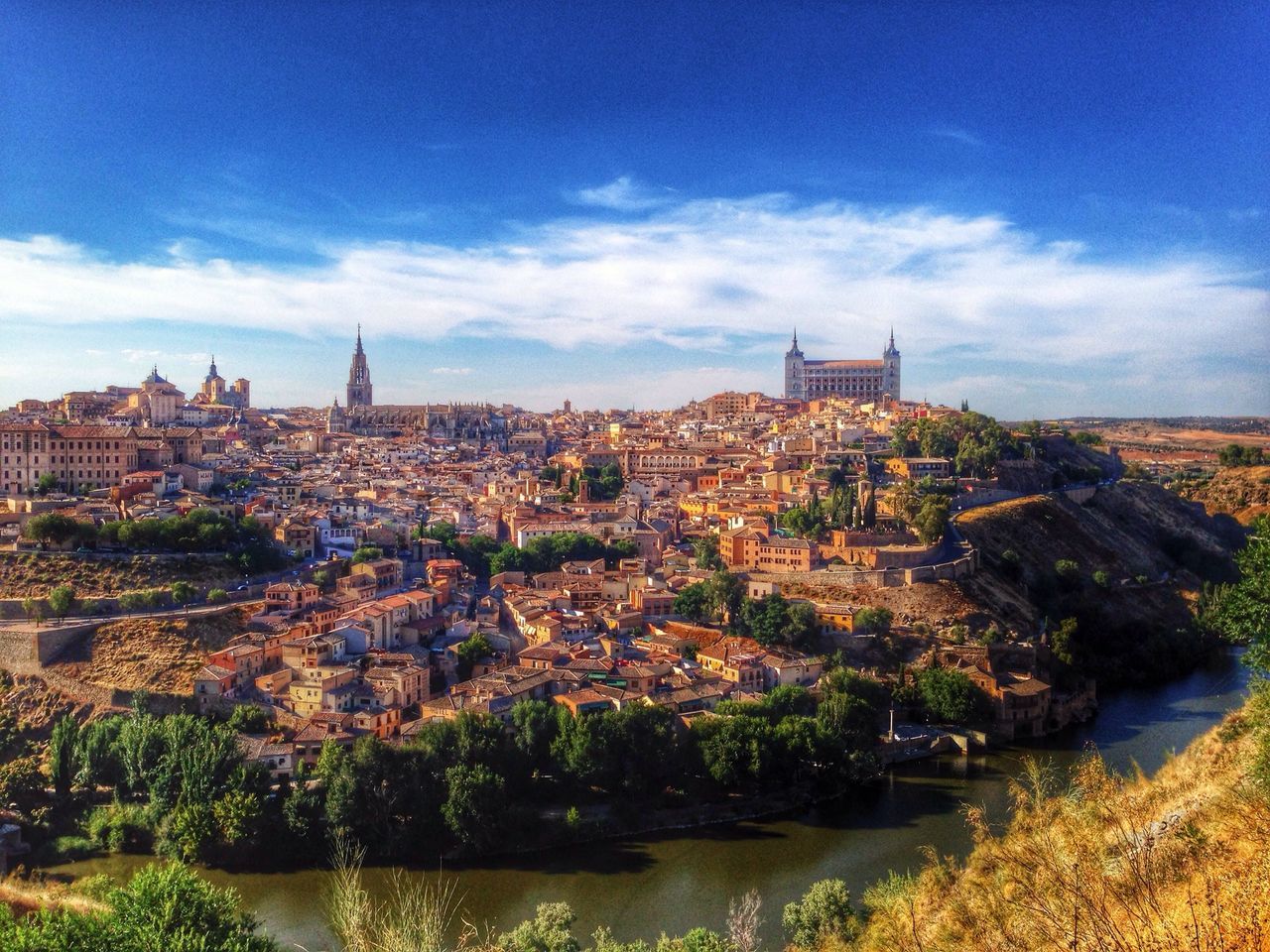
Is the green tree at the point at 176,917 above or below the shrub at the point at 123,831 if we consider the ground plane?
above

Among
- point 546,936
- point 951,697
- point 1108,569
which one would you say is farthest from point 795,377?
point 546,936

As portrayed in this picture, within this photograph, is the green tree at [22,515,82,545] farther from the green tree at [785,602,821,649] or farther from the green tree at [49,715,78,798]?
the green tree at [785,602,821,649]

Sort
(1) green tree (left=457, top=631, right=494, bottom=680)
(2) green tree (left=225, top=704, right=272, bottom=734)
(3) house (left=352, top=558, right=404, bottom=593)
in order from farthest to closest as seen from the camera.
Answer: (3) house (left=352, top=558, right=404, bottom=593) → (1) green tree (left=457, top=631, right=494, bottom=680) → (2) green tree (left=225, top=704, right=272, bottom=734)

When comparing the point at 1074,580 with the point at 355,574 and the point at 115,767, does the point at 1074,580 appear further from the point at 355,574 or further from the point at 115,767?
the point at 115,767

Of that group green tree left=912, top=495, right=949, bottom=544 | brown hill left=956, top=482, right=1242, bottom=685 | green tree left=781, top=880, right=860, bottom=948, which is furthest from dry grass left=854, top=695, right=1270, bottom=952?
green tree left=912, top=495, right=949, bottom=544

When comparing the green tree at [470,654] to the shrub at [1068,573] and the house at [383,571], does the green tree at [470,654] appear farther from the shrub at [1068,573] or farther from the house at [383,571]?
the shrub at [1068,573]

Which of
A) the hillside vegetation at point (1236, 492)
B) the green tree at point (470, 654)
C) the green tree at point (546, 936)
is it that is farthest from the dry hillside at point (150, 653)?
the hillside vegetation at point (1236, 492)
